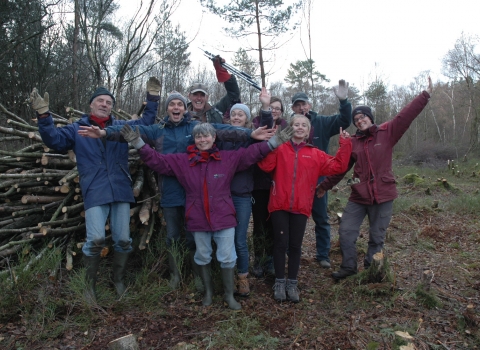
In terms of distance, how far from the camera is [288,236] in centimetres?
374

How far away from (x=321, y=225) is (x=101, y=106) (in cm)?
313

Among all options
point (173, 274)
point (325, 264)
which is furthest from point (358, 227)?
point (173, 274)

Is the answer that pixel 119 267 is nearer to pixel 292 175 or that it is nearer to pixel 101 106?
pixel 101 106

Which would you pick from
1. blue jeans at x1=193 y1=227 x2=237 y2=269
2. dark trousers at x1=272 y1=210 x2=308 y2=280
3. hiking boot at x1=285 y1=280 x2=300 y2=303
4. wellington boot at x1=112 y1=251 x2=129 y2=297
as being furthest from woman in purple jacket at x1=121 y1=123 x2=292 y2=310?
wellington boot at x1=112 y1=251 x2=129 y2=297

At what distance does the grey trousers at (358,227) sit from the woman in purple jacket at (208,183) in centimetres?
145

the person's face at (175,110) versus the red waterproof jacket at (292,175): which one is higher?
the person's face at (175,110)

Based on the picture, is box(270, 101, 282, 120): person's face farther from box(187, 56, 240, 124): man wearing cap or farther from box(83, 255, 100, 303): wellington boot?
box(83, 255, 100, 303): wellington boot

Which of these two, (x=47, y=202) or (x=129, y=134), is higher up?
(x=129, y=134)

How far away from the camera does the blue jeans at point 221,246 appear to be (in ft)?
11.6

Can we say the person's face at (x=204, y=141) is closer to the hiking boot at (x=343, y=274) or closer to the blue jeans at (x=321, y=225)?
the blue jeans at (x=321, y=225)

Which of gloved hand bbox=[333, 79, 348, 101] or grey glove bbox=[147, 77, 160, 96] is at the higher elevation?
grey glove bbox=[147, 77, 160, 96]

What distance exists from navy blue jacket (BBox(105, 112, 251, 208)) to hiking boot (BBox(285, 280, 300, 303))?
146 centimetres

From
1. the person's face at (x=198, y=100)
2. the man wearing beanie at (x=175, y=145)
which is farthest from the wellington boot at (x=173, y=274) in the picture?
the person's face at (x=198, y=100)

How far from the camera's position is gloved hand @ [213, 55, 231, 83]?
4609mm
